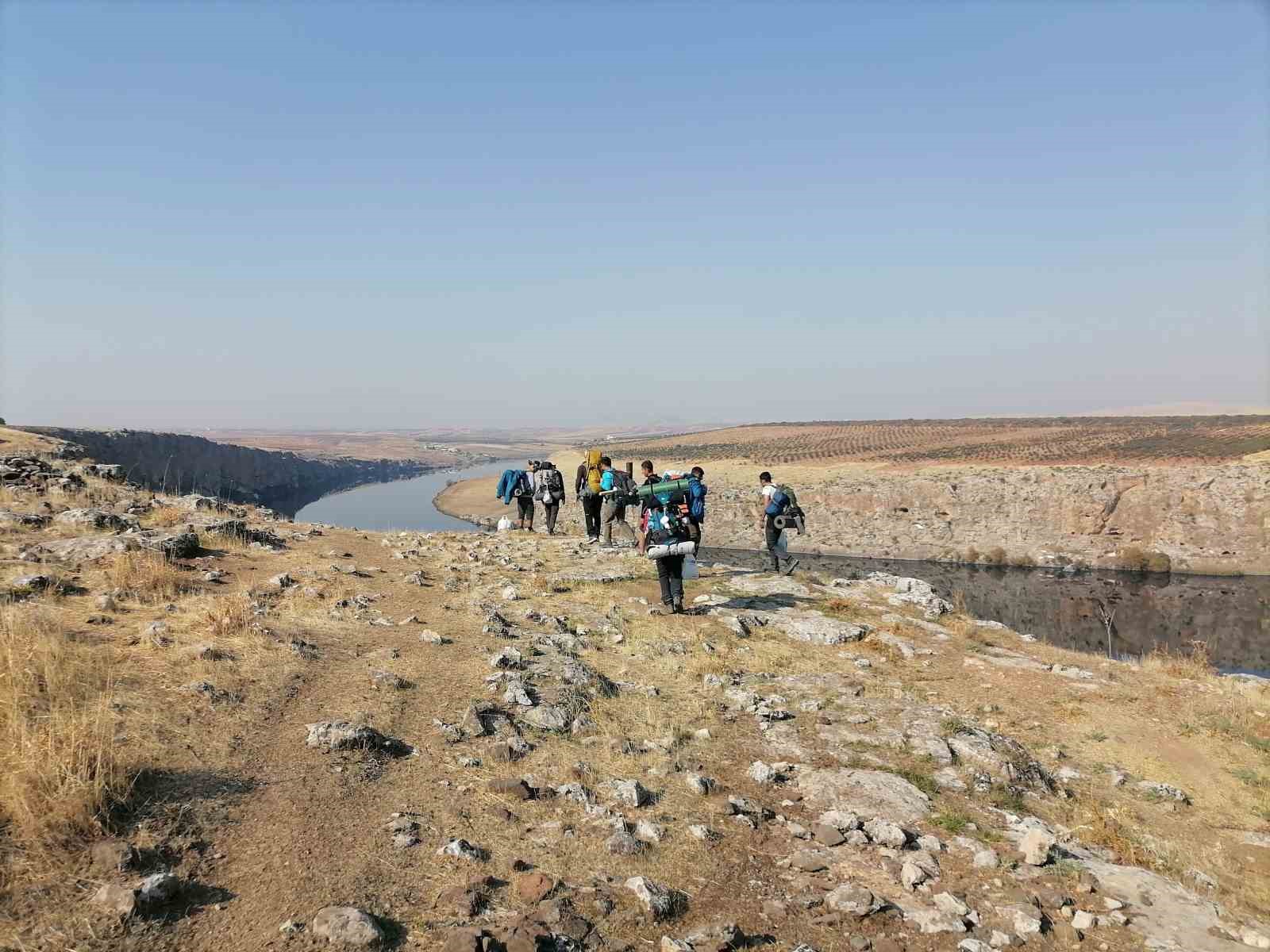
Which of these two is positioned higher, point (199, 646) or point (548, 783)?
point (199, 646)

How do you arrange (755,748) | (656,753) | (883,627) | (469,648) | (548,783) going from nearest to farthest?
(548,783)
(656,753)
(755,748)
(469,648)
(883,627)

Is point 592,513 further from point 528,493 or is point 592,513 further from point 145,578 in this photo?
point 145,578

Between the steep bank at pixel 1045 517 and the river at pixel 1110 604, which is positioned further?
the steep bank at pixel 1045 517

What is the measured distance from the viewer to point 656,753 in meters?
5.88

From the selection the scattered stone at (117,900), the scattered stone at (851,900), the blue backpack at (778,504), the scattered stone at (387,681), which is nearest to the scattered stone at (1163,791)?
the scattered stone at (851,900)

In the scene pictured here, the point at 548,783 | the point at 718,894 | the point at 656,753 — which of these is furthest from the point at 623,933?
the point at 656,753

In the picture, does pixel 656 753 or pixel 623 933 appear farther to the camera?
pixel 656 753

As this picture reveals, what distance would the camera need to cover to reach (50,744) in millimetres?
3736

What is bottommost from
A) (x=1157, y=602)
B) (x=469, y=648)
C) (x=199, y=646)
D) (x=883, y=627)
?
(x=1157, y=602)

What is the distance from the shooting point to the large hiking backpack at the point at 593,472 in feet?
49.3

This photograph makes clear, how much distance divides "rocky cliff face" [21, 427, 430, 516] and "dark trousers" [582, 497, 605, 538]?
1318 inches

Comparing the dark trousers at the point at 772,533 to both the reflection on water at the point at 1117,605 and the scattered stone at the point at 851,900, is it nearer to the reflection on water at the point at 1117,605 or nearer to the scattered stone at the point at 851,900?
the reflection on water at the point at 1117,605

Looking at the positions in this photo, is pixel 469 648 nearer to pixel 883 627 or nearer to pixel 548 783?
pixel 548 783

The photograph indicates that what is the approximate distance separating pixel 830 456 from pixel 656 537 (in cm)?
5876
